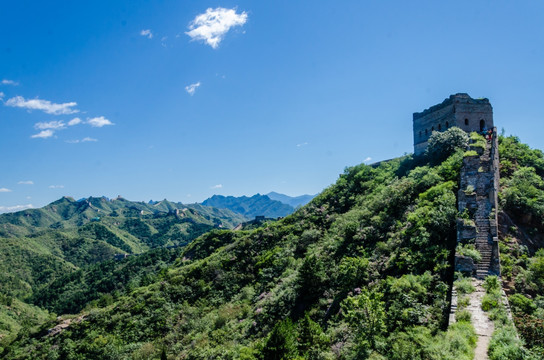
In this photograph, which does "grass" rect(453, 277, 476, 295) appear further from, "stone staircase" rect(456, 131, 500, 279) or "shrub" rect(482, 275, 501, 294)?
"stone staircase" rect(456, 131, 500, 279)

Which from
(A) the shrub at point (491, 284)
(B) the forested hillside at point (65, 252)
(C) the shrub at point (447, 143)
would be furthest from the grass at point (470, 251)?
(B) the forested hillside at point (65, 252)

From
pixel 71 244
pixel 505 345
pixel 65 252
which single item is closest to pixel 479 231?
pixel 505 345

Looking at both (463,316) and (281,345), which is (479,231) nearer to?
(463,316)

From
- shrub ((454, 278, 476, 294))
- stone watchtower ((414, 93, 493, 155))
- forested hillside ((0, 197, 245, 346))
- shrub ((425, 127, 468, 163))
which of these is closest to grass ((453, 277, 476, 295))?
shrub ((454, 278, 476, 294))

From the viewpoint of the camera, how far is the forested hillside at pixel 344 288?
10.5 meters

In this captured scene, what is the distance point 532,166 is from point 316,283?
16.0 meters

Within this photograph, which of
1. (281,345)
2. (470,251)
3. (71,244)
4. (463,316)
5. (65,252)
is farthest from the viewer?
(71,244)

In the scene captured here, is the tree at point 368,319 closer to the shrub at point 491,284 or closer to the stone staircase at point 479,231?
the stone staircase at point 479,231

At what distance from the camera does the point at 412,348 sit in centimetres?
887

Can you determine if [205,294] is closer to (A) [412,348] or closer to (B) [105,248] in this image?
(A) [412,348]

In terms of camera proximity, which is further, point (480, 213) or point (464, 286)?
point (480, 213)


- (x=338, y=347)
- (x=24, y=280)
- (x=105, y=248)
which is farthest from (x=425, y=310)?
(x=105, y=248)

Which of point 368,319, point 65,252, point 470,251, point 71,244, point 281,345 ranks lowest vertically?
point 65,252

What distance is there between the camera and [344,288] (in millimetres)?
15312
